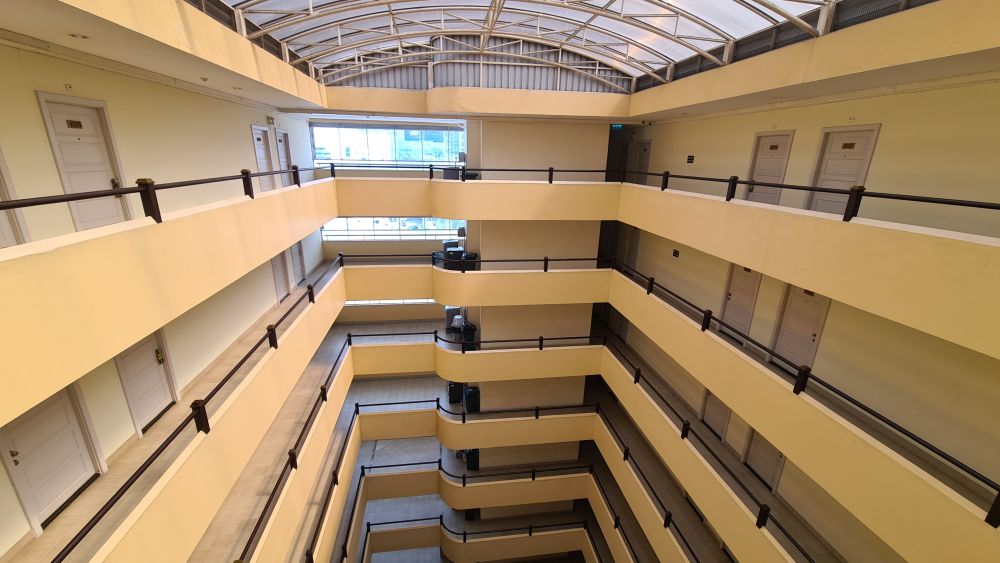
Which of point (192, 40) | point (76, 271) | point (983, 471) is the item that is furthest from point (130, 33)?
point (983, 471)

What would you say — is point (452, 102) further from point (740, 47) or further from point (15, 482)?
point (15, 482)

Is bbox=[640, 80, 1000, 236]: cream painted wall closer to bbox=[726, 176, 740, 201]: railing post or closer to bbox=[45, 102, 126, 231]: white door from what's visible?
bbox=[726, 176, 740, 201]: railing post

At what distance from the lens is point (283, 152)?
11719 mm

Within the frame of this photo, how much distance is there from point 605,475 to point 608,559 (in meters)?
2.16

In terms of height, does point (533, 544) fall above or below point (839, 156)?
below

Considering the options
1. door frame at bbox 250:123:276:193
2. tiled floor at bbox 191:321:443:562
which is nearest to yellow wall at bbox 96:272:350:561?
tiled floor at bbox 191:321:443:562

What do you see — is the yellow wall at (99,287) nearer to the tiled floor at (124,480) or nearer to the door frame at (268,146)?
the tiled floor at (124,480)

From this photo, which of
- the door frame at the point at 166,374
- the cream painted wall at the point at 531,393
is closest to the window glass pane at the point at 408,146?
the cream painted wall at the point at 531,393

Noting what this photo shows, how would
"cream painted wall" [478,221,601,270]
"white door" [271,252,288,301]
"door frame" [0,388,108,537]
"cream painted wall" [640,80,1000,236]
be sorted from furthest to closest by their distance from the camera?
"cream painted wall" [478,221,601,270] → "white door" [271,252,288,301] → "cream painted wall" [640,80,1000,236] → "door frame" [0,388,108,537]

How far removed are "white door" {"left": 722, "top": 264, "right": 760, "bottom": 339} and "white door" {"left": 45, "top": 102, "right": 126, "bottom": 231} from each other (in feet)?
35.4

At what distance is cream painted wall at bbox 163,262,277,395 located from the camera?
280 inches

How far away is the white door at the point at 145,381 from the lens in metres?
5.94

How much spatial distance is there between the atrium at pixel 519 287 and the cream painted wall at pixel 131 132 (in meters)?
0.05

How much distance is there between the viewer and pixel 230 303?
8.69m
